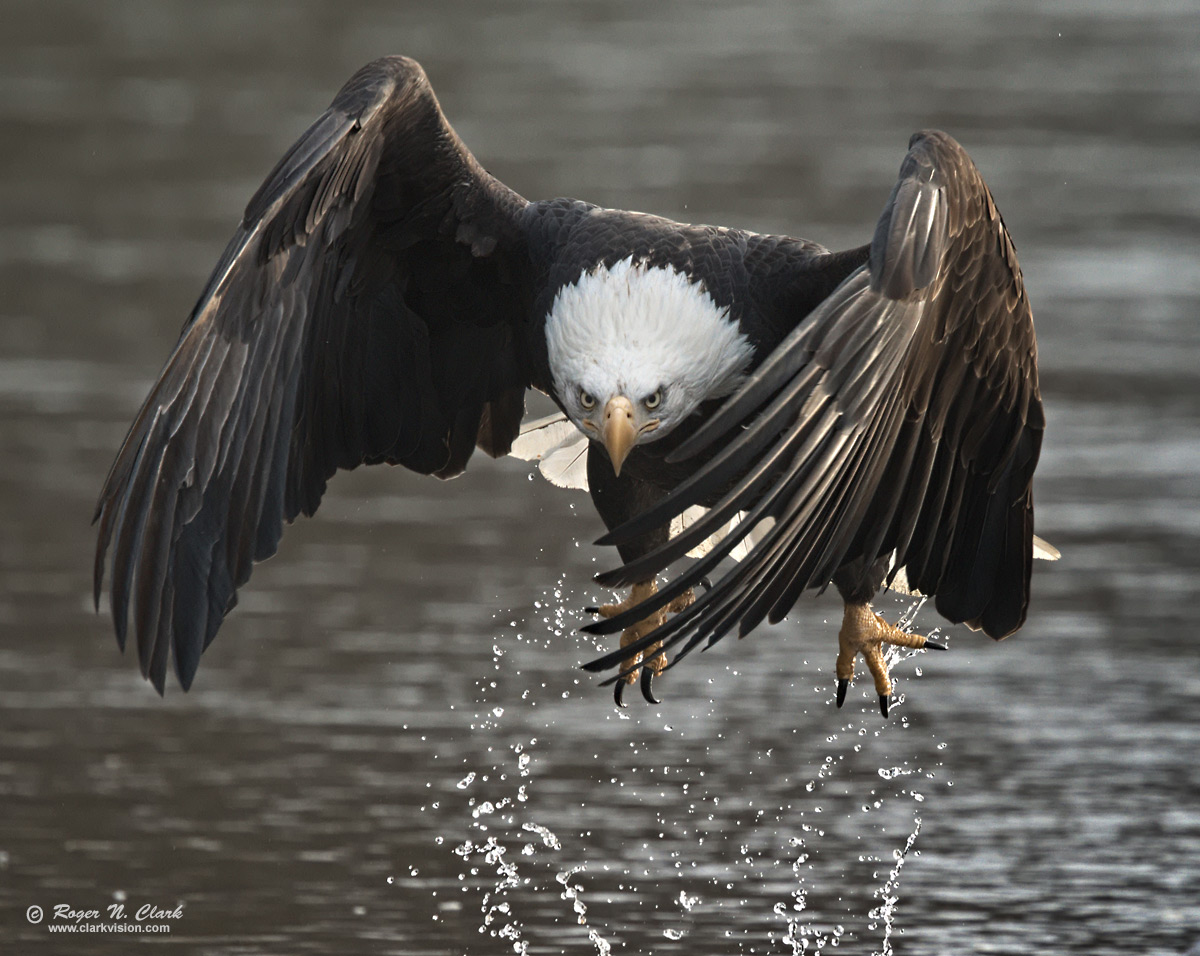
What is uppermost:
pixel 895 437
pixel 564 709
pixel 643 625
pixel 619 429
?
pixel 895 437

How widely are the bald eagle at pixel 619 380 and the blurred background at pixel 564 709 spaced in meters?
0.41

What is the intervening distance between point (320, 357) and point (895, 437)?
1.47m

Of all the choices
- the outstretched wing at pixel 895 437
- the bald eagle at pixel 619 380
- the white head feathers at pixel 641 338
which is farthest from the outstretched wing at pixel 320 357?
the outstretched wing at pixel 895 437

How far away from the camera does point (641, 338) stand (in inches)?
178

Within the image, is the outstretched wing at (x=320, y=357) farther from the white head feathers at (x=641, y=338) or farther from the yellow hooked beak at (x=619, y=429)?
the yellow hooked beak at (x=619, y=429)

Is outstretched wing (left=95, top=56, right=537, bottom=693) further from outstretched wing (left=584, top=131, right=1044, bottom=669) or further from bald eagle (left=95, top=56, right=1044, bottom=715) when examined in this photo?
outstretched wing (left=584, top=131, right=1044, bottom=669)

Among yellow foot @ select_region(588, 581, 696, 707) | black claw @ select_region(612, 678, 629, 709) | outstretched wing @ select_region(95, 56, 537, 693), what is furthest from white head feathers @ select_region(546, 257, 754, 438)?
black claw @ select_region(612, 678, 629, 709)

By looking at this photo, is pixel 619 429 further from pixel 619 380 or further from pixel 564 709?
pixel 564 709

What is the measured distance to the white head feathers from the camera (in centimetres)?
450

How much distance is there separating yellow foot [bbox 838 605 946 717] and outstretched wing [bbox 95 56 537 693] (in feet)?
3.12

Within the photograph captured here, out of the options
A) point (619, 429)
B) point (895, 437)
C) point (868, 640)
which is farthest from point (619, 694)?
point (895, 437)

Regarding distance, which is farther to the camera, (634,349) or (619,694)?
(619,694)

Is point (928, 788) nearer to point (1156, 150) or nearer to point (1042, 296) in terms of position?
point (1042, 296)

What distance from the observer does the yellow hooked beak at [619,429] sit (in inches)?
175
